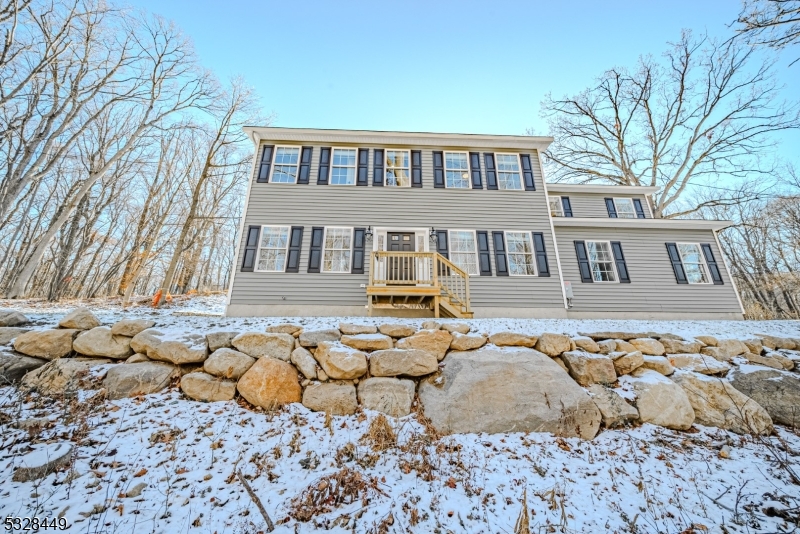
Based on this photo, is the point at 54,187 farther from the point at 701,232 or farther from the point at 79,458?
the point at 701,232

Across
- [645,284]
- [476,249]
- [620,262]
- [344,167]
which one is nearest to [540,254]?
[476,249]

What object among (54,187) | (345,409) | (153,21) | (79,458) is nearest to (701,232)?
(345,409)

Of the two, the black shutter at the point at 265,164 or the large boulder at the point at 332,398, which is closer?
the large boulder at the point at 332,398

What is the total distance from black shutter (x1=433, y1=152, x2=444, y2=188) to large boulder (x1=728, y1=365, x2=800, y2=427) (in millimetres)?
8063

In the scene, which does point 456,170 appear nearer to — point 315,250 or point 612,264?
point 315,250

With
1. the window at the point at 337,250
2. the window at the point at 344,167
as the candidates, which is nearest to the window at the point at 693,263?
the window at the point at 337,250

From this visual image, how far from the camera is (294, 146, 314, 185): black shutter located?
9727 mm

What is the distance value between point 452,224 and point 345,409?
682 centimetres

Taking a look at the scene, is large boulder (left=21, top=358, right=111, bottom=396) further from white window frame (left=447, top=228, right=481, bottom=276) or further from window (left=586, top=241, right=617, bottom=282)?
window (left=586, top=241, right=617, bottom=282)

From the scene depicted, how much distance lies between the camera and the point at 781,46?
5.59m

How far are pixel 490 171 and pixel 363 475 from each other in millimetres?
9740

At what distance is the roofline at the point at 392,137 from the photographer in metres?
9.91

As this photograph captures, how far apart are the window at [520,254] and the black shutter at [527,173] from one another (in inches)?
69.0

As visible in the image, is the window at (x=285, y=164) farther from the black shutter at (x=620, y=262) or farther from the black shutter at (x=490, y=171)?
the black shutter at (x=620, y=262)
